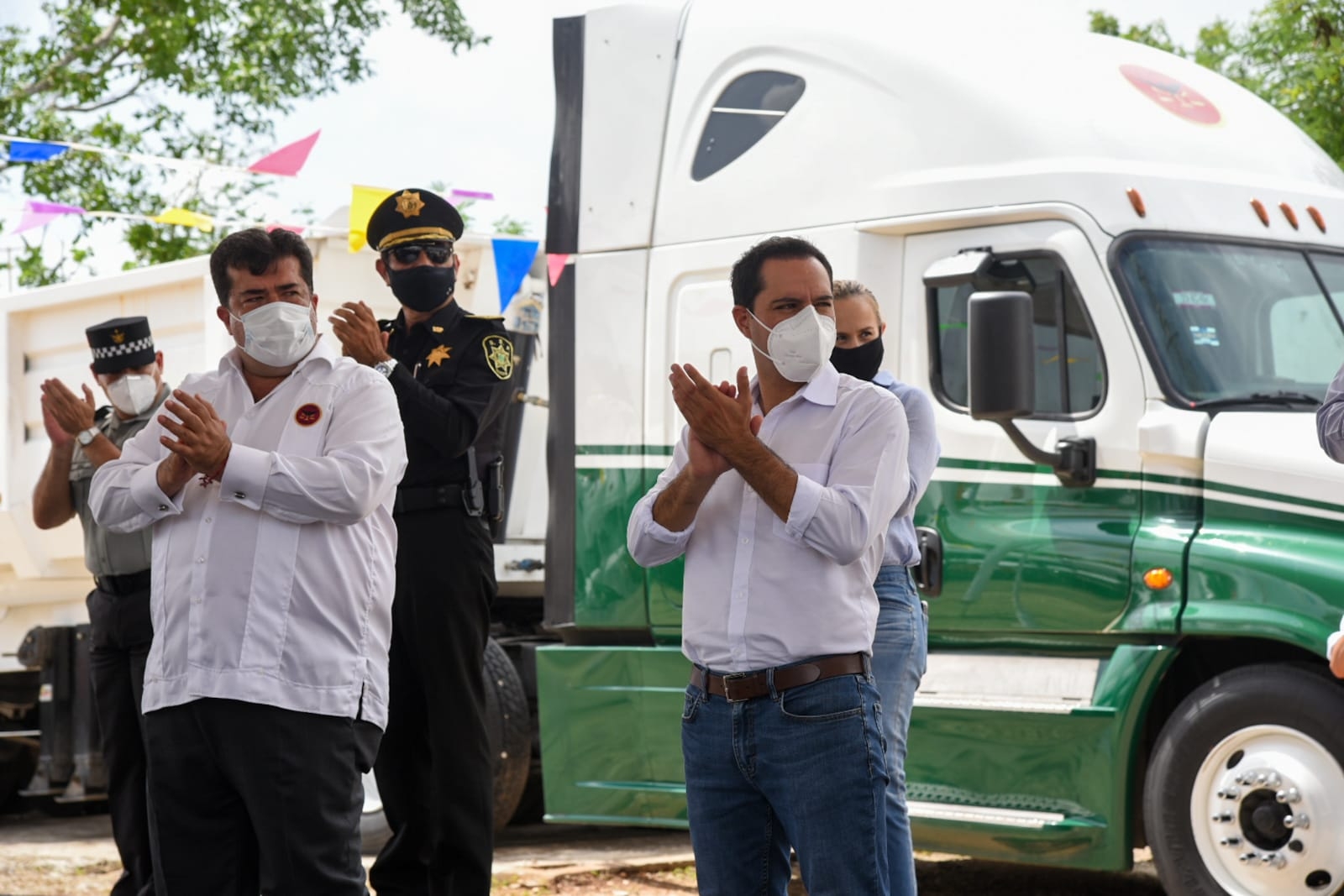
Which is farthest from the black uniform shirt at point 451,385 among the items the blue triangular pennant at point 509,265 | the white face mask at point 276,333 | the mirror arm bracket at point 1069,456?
the blue triangular pennant at point 509,265

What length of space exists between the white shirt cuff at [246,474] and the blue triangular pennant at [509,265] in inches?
193

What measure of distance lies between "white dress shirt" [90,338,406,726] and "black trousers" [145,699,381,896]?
5 centimetres

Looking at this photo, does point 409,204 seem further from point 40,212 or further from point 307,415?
point 40,212

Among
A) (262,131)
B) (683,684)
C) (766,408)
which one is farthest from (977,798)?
(262,131)

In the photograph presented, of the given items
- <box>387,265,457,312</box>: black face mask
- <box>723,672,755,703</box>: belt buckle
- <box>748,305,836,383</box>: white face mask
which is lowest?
<box>723,672,755,703</box>: belt buckle

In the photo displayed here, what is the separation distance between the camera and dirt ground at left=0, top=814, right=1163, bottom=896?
24.0 feet

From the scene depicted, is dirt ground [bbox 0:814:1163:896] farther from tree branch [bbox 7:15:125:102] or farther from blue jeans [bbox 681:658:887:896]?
tree branch [bbox 7:15:125:102]

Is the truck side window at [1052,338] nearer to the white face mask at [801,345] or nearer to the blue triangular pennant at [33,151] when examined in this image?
the white face mask at [801,345]

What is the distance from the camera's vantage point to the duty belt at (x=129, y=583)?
571cm

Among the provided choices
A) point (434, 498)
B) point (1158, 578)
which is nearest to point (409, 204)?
point (434, 498)

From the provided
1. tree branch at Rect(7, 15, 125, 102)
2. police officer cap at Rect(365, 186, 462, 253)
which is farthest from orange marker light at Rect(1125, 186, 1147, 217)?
tree branch at Rect(7, 15, 125, 102)

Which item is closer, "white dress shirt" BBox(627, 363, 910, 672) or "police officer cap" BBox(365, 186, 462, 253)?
"white dress shirt" BBox(627, 363, 910, 672)

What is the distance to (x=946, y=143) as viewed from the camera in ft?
20.6

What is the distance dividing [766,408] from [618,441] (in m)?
3.39
